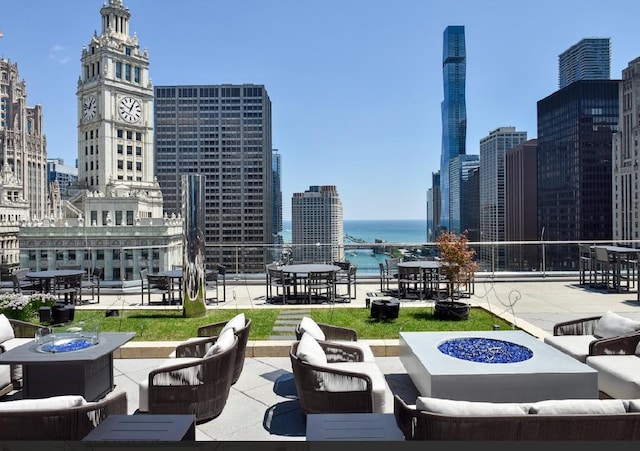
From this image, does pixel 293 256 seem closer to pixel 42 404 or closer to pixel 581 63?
pixel 42 404

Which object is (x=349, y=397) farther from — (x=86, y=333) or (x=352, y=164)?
(x=352, y=164)

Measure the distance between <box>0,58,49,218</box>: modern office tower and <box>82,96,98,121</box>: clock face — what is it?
39732mm

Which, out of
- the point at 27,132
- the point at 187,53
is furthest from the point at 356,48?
the point at 27,132

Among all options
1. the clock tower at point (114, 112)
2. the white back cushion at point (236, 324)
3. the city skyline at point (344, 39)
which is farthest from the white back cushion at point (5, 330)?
the clock tower at point (114, 112)

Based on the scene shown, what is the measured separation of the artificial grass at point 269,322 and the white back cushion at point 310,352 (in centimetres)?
205

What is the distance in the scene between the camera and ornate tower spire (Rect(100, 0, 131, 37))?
253 ft

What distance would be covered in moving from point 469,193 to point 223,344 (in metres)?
164

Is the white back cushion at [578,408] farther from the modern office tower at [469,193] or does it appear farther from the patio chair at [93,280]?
the modern office tower at [469,193]

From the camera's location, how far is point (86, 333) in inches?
166

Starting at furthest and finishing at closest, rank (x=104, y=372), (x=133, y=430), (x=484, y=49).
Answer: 1. (x=484, y=49)
2. (x=104, y=372)
3. (x=133, y=430)

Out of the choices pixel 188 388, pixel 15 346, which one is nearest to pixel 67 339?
pixel 15 346

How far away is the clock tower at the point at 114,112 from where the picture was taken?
76.2 m

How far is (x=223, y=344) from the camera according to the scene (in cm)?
369

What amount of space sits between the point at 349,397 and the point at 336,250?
6.78 m
